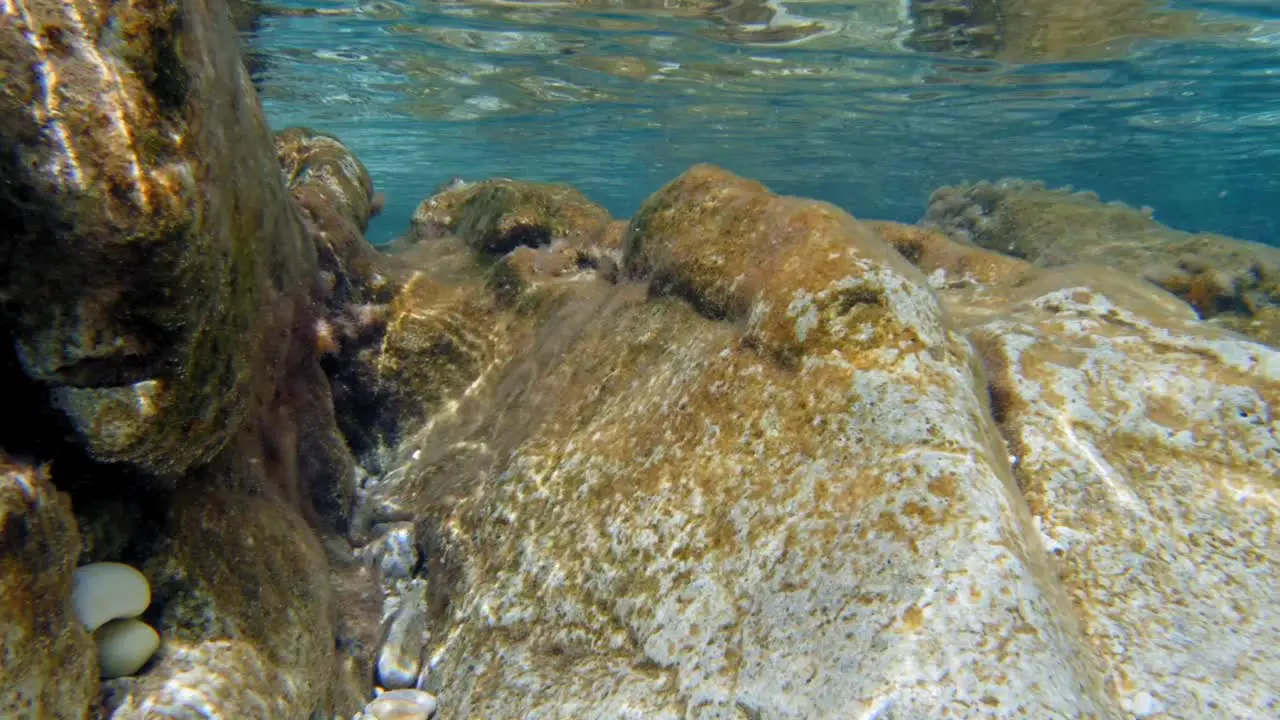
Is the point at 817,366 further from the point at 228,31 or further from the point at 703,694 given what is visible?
the point at 228,31

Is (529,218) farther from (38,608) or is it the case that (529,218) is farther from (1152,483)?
(1152,483)

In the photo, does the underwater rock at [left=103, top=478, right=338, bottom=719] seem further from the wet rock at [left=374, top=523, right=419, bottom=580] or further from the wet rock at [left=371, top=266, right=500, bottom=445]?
the wet rock at [left=371, top=266, right=500, bottom=445]

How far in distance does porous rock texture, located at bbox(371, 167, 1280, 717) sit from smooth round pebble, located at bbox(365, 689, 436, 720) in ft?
0.31

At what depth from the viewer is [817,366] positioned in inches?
123

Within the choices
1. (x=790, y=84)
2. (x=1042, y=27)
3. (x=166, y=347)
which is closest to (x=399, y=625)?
(x=166, y=347)

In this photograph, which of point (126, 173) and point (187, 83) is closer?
point (126, 173)

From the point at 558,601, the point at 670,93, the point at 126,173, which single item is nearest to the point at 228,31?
the point at 126,173

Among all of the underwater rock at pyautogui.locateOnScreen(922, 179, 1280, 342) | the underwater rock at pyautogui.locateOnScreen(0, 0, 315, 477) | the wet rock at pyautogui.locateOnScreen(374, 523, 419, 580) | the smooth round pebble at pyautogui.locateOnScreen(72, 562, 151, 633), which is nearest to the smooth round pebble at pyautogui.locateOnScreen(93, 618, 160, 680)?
the smooth round pebble at pyautogui.locateOnScreen(72, 562, 151, 633)

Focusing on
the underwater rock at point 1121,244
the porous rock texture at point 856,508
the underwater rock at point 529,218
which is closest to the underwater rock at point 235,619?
the porous rock texture at point 856,508

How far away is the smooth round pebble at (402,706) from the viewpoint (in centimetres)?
319

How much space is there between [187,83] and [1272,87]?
30.4 m

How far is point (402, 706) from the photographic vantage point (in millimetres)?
3238

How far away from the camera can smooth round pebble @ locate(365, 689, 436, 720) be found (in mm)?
3188

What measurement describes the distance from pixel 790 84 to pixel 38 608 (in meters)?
23.8
